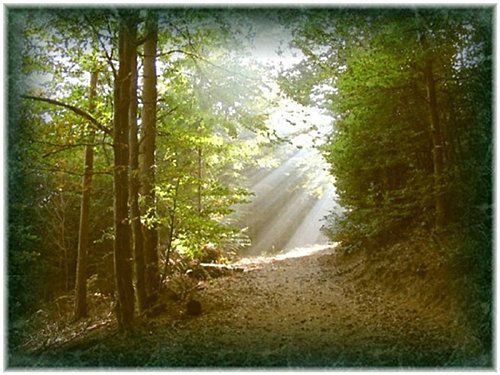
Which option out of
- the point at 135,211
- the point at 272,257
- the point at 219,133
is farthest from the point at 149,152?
the point at 272,257

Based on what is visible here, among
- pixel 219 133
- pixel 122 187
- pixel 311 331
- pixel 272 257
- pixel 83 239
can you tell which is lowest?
pixel 272 257

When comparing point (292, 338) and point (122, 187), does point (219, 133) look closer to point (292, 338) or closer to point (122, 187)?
point (122, 187)

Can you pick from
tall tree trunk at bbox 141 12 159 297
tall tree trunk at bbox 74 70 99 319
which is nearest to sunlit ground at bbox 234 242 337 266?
tall tree trunk at bbox 74 70 99 319

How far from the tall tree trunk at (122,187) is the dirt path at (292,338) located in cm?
51

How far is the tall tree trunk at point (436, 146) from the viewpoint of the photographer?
20.1 ft

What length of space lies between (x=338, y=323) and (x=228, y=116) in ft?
12.2

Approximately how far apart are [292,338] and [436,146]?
11.8ft

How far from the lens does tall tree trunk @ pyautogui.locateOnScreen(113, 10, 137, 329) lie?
5.89m

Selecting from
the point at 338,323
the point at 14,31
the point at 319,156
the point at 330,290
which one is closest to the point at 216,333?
the point at 338,323

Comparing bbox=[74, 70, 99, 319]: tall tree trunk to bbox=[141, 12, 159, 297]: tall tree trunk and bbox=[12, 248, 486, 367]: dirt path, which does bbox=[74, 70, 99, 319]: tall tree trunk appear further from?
bbox=[12, 248, 486, 367]: dirt path

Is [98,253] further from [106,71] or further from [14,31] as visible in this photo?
[14,31]

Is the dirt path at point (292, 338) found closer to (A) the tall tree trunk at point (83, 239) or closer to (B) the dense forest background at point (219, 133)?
(B) the dense forest background at point (219, 133)

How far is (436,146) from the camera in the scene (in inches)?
248

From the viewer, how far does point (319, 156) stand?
372 inches
